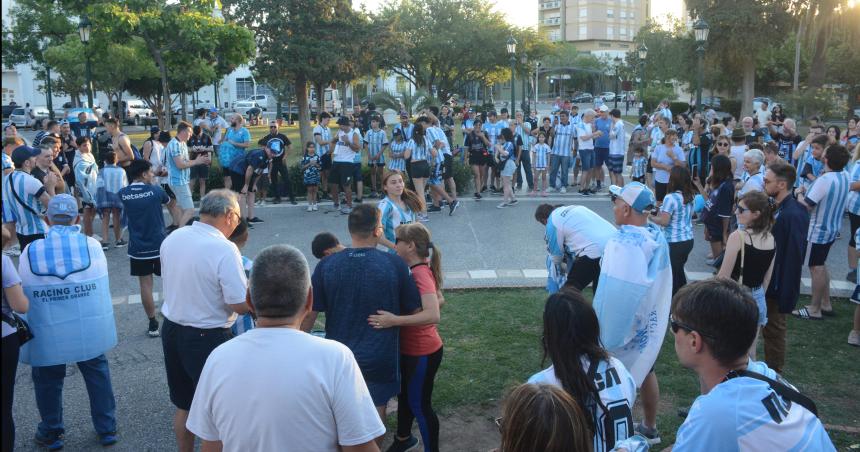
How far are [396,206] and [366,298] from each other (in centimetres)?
286

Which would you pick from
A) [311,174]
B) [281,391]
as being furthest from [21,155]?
[281,391]

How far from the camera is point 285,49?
23.6 meters

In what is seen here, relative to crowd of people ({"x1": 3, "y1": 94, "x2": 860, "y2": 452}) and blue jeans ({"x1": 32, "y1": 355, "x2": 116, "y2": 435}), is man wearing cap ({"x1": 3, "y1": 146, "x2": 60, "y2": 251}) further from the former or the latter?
blue jeans ({"x1": 32, "y1": 355, "x2": 116, "y2": 435})

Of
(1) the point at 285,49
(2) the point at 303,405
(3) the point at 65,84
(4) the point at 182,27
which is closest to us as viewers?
(2) the point at 303,405

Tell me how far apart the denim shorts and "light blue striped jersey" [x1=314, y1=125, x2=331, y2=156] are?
18.4 feet

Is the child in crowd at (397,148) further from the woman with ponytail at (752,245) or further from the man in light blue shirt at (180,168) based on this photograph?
the woman with ponytail at (752,245)

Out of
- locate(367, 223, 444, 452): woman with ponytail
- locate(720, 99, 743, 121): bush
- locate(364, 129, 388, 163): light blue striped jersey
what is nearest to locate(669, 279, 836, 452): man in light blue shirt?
locate(367, 223, 444, 452): woman with ponytail

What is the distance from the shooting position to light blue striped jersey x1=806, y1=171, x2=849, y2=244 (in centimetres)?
723

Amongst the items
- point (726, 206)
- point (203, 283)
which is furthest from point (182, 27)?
point (203, 283)

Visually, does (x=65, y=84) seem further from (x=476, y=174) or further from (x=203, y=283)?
(x=203, y=283)

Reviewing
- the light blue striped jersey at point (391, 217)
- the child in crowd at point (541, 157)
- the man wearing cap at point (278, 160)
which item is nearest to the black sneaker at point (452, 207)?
the child in crowd at point (541, 157)

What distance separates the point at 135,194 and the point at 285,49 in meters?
17.5

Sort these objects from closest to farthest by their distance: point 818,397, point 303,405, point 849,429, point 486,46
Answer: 1. point 303,405
2. point 849,429
3. point 818,397
4. point 486,46

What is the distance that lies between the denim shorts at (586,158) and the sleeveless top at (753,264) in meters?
10.6
